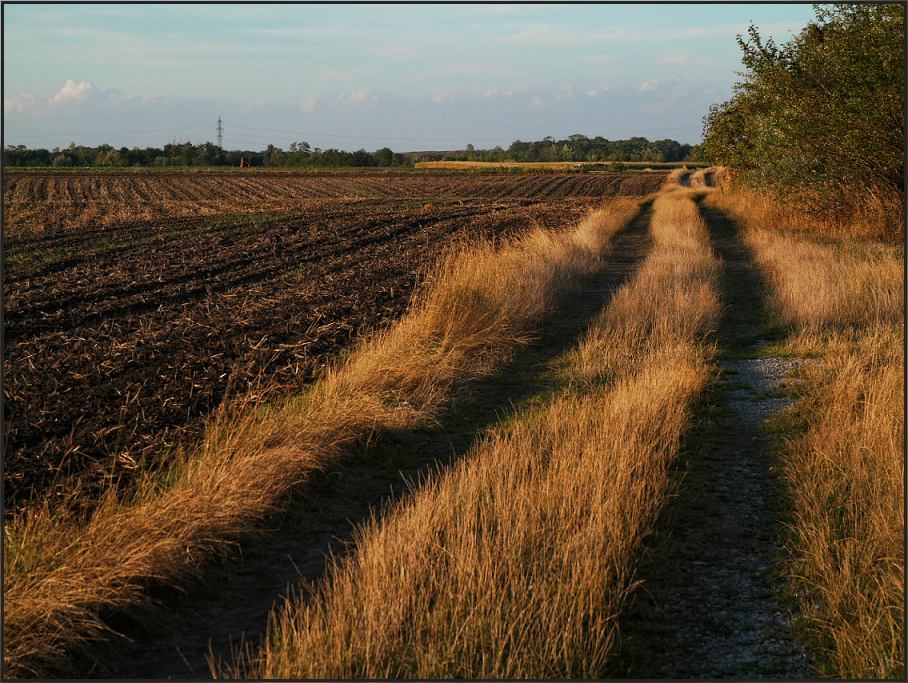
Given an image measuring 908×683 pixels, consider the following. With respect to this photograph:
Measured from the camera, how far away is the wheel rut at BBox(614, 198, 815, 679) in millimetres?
3729

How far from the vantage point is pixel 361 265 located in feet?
54.7

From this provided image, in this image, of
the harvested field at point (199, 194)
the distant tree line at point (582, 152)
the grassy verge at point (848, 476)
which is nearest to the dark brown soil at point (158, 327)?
the grassy verge at point (848, 476)

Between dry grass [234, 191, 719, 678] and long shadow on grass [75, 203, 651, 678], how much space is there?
Result: 0.72 feet

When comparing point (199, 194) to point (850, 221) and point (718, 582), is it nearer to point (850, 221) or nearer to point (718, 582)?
point (850, 221)

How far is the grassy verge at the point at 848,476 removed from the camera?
3775mm

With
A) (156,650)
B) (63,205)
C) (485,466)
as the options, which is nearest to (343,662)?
(156,650)

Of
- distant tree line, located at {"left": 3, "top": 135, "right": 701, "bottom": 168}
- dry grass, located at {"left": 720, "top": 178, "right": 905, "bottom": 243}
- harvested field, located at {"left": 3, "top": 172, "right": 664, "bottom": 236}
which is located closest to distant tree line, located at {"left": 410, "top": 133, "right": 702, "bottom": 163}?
distant tree line, located at {"left": 3, "top": 135, "right": 701, "bottom": 168}

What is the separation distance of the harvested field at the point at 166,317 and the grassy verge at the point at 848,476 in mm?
4193

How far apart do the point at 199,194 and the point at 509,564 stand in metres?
43.5

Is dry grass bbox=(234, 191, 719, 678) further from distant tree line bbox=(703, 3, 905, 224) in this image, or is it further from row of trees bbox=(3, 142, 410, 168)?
row of trees bbox=(3, 142, 410, 168)

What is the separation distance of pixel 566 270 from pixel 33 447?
1006 centimetres

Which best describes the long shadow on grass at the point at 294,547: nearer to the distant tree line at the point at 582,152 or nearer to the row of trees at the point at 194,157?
the row of trees at the point at 194,157

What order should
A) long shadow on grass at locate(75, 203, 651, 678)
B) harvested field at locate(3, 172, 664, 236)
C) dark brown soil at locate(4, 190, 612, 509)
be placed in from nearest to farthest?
long shadow on grass at locate(75, 203, 651, 678)
dark brown soil at locate(4, 190, 612, 509)
harvested field at locate(3, 172, 664, 236)

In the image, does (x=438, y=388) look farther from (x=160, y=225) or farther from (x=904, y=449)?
(x=160, y=225)
